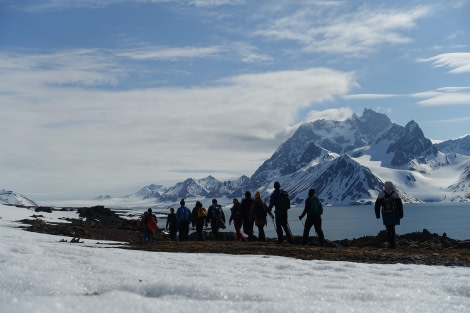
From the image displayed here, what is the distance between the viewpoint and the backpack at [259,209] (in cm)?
2289

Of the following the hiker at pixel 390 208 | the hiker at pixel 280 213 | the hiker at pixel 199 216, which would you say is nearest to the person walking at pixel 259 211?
the hiker at pixel 280 213

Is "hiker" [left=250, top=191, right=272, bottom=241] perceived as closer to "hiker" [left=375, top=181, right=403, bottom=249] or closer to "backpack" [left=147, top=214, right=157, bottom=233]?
"hiker" [left=375, top=181, right=403, bottom=249]

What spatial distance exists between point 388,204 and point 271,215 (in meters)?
5.52

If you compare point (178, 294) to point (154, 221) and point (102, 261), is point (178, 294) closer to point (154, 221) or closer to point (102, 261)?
Answer: point (102, 261)

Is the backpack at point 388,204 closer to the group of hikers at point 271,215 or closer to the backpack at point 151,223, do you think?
the group of hikers at point 271,215

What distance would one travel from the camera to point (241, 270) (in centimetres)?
1027

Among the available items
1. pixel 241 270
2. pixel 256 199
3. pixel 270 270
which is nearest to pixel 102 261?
pixel 241 270

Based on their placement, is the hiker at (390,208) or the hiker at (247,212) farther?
the hiker at (247,212)

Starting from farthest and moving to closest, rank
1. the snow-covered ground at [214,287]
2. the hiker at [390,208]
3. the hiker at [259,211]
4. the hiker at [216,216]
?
the hiker at [216,216] → the hiker at [259,211] → the hiker at [390,208] → the snow-covered ground at [214,287]

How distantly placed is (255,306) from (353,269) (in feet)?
16.8

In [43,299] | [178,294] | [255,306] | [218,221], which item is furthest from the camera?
[218,221]

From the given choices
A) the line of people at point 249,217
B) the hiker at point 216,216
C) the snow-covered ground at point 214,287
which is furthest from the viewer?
the hiker at point 216,216

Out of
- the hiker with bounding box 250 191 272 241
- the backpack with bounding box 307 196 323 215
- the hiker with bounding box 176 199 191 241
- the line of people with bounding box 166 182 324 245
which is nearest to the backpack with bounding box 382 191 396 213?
the backpack with bounding box 307 196 323 215

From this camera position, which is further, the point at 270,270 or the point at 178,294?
the point at 270,270
